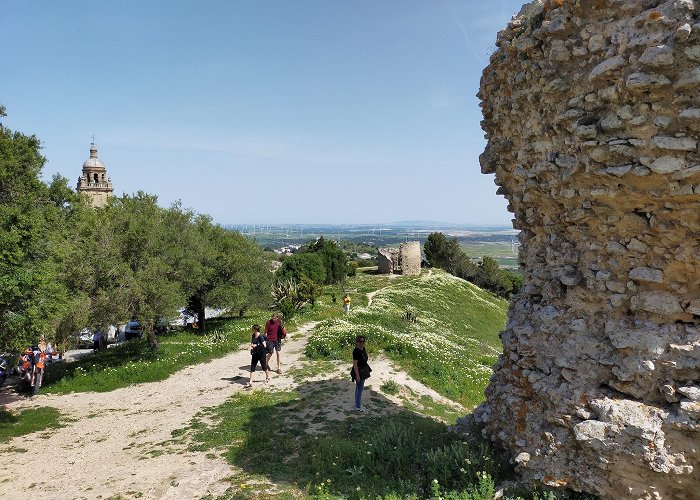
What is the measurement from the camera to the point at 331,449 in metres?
9.21

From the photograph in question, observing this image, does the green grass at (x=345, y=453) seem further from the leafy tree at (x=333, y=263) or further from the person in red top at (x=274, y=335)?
the leafy tree at (x=333, y=263)

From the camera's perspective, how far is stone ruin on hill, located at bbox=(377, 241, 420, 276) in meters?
55.5

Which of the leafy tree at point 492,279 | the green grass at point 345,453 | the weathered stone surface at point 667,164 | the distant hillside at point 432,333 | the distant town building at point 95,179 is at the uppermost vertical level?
the distant town building at point 95,179

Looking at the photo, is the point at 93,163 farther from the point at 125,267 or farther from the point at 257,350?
the point at 257,350

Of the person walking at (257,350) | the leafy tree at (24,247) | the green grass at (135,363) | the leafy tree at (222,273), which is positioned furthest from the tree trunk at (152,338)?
the person walking at (257,350)

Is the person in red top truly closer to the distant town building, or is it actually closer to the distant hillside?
the distant hillside

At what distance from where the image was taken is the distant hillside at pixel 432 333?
17062 millimetres

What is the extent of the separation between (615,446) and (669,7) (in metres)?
5.64

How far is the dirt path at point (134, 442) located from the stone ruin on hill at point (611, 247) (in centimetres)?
611

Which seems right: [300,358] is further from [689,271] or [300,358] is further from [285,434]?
[689,271]

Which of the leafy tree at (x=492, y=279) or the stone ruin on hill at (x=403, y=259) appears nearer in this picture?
the stone ruin on hill at (x=403, y=259)

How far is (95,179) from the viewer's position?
2665 inches

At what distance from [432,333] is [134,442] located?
19.5 m

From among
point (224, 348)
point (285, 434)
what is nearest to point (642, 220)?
point (285, 434)
